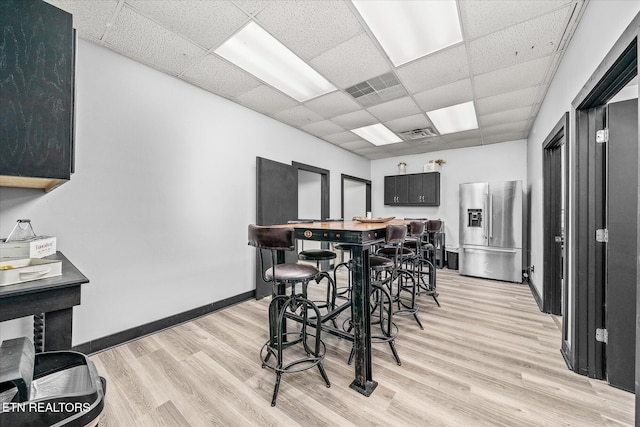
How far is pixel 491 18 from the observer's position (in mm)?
1993

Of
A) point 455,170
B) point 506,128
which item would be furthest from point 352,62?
point 455,170

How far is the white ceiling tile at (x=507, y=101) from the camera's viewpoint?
3209 millimetres

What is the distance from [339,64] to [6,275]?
2.82 meters

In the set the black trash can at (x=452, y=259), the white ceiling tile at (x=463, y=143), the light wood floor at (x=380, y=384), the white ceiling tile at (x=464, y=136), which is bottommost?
the light wood floor at (x=380, y=384)

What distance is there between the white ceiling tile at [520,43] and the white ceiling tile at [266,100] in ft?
7.05

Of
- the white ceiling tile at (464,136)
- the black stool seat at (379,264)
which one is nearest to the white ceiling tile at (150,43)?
the black stool seat at (379,264)

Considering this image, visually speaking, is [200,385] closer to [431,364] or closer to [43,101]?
[431,364]

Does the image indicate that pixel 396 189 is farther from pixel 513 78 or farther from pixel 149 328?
pixel 149 328

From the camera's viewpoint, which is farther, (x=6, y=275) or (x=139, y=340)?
(x=139, y=340)

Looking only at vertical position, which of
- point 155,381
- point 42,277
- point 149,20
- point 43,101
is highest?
point 149,20

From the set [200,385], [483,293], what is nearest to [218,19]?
[200,385]

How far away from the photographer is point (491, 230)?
15.3ft

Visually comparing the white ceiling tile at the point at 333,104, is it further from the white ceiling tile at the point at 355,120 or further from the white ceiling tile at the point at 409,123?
the white ceiling tile at the point at 409,123

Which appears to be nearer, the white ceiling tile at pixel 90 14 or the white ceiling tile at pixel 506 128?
the white ceiling tile at pixel 90 14
